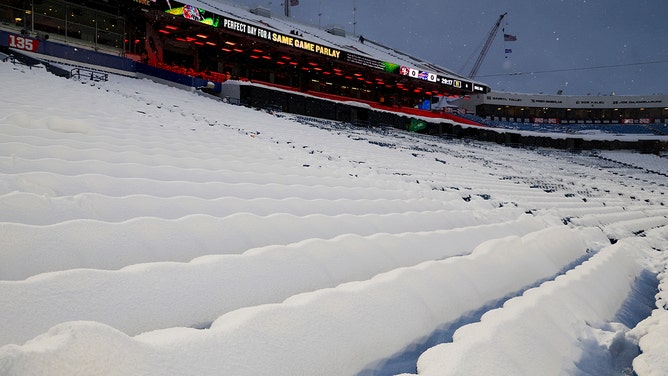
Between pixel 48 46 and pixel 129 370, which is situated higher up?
pixel 48 46

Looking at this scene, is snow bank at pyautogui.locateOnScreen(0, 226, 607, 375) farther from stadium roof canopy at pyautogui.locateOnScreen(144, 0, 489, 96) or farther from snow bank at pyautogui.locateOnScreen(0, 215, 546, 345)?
stadium roof canopy at pyautogui.locateOnScreen(144, 0, 489, 96)

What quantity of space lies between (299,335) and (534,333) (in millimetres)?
908

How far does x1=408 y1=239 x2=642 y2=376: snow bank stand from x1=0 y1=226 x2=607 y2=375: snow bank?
20 centimetres

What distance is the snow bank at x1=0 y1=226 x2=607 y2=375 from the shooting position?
846 millimetres

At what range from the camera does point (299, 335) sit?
1.21 m

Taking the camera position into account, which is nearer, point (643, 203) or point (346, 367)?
point (346, 367)

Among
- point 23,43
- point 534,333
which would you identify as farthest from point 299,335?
point 23,43

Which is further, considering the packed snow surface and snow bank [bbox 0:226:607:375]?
the packed snow surface

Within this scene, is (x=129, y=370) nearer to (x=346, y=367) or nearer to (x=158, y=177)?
(x=346, y=367)

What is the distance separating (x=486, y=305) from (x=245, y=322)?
49.7 inches

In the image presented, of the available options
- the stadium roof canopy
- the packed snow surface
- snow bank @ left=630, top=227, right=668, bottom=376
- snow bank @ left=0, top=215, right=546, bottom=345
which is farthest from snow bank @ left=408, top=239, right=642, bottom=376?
the stadium roof canopy

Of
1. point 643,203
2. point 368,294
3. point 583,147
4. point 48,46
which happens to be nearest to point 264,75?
point 48,46

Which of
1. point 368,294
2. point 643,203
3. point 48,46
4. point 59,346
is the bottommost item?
point 643,203

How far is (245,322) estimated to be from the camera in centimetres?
115
